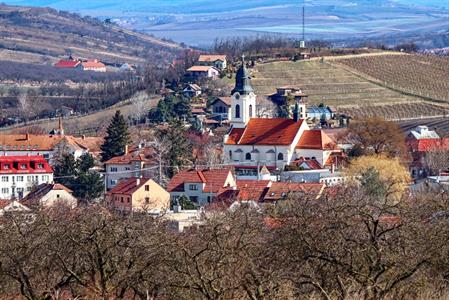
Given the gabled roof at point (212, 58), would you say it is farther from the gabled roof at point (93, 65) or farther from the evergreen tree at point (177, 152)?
the evergreen tree at point (177, 152)

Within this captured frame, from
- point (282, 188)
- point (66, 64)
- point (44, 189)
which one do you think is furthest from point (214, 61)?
point (282, 188)

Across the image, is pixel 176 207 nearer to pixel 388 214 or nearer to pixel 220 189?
pixel 220 189

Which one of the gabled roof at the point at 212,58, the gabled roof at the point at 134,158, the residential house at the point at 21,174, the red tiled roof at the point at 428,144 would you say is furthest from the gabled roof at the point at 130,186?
the gabled roof at the point at 212,58

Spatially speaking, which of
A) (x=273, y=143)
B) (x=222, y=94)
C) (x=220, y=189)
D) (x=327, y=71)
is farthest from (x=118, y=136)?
(x=327, y=71)

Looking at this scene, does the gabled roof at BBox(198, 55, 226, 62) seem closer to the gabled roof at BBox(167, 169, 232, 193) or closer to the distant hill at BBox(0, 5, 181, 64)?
the distant hill at BBox(0, 5, 181, 64)

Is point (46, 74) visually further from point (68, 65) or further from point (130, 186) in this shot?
point (130, 186)
